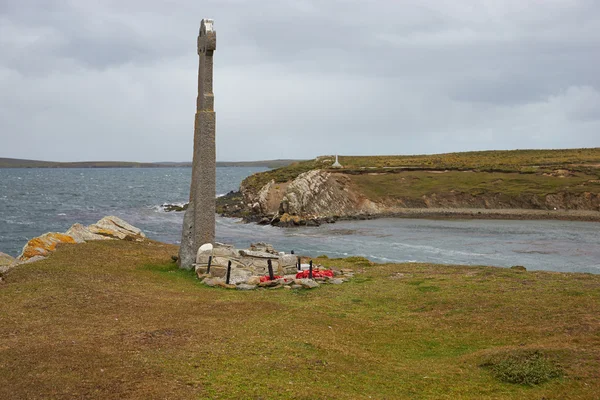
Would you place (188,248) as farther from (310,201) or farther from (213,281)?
(310,201)

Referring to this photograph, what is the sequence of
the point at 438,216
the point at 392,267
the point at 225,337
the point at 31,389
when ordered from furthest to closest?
the point at 438,216, the point at 392,267, the point at 225,337, the point at 31,389

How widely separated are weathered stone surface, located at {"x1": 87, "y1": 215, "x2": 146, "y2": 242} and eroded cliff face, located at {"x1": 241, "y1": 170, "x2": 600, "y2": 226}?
3515 cm

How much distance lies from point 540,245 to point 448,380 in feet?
157

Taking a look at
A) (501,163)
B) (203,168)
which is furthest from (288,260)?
(501,163)

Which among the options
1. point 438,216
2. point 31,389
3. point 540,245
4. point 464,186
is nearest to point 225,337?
point 31,389

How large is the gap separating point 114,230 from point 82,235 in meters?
4.73

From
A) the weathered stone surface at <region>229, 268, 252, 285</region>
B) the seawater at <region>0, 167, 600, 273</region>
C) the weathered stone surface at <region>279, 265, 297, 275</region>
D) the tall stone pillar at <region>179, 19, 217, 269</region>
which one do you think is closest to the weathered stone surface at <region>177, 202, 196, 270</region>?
the tall stone pillar at <region>179, 19, 217, 269</region>

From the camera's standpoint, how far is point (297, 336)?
57.4 ft

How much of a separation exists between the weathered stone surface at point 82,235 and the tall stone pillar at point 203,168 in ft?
29.8

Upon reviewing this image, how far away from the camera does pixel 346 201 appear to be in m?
92.4

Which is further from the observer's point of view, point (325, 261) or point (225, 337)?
point (325, 261)

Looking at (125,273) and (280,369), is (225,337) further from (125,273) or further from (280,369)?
(125,273)

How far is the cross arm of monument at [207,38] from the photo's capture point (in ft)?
100

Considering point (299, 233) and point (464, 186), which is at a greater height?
point (464, 186)
